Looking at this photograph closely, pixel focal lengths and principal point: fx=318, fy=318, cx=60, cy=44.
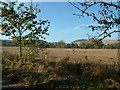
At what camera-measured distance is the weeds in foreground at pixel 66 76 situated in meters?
10.7

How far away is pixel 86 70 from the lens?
47.9 ft

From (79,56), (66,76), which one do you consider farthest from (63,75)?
(79,56)

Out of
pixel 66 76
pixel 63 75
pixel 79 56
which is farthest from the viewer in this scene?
pixel 79 56

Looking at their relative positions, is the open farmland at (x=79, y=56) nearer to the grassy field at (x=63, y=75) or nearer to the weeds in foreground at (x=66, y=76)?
the grassy field at (x=63, y=75)

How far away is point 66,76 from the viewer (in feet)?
44.4

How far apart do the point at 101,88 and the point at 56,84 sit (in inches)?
76.3

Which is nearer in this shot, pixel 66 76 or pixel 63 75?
pixel 66 76

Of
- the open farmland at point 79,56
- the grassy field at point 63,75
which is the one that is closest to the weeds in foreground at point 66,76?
the grassy field at point 63,75

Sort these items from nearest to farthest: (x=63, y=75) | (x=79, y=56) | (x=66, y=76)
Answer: (x=66, y=76) → (x=63, y=75) → (x=79, y=56)

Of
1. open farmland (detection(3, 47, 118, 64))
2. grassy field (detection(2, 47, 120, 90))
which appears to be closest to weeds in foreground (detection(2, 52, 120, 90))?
grassy field (detection(2, 47, 120, 90))

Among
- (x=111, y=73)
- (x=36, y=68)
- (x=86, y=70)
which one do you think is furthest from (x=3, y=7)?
(x=111, y=73)

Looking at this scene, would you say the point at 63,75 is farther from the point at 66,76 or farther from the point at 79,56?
the point at 79,56

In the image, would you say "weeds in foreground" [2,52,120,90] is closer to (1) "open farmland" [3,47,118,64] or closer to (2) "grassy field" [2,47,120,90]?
(2) "grassy field" [2,47,120,90]

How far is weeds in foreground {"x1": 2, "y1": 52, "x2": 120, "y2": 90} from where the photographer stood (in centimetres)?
1073
